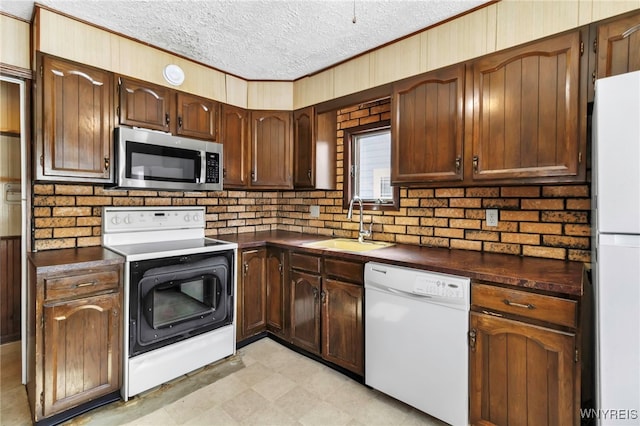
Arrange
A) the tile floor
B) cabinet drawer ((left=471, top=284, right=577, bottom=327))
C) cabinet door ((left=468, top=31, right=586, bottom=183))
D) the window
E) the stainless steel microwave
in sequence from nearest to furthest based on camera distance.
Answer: cabinet drawer ((left=471, top=284, right=577, bottom=327)) < cabinet door ((left=468, top=31, right=586, bottom=183)) < the tile floor < the stainless steel microwave < the window

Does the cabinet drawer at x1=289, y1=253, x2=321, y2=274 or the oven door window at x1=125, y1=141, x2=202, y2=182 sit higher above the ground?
the oven door window at x1=125, y1=141, x2=202, y2=182

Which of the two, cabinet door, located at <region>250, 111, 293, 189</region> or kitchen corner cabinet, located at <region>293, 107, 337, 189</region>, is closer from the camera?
kitchen corner cabinet, located at <region>293, 107, 337, 189</region>

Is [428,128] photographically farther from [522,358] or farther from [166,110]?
[166,110]

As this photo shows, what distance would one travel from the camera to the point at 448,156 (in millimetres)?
1987

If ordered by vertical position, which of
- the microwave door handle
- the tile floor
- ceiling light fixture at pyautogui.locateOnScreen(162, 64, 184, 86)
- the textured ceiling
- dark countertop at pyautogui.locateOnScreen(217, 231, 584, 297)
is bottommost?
the tile floor

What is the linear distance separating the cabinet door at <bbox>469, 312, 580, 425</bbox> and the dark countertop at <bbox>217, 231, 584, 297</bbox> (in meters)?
0.21

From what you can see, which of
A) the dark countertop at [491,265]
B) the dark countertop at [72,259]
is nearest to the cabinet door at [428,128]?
the dark countertop at [491,265]

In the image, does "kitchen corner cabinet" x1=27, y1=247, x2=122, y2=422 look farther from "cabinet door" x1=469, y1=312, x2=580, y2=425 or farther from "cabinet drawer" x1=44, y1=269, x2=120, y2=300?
"cabinet door" x1=469, y1=312, x2=580, y2=425

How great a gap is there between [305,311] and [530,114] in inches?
77.7

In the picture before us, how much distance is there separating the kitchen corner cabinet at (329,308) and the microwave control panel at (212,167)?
0.92 meters

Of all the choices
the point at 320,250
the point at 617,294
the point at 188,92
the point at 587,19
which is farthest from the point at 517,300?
the point at 188,92

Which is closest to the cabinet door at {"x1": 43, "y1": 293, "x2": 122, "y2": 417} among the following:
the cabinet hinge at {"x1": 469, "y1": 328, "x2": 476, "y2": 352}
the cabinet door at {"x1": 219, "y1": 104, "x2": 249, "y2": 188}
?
the cabinet door at {"x1": 219, "y1": 104, "x2": 249, "y2": 188}

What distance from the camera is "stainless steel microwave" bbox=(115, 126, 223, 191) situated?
2156 millimetres

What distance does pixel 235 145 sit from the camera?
2.88m
